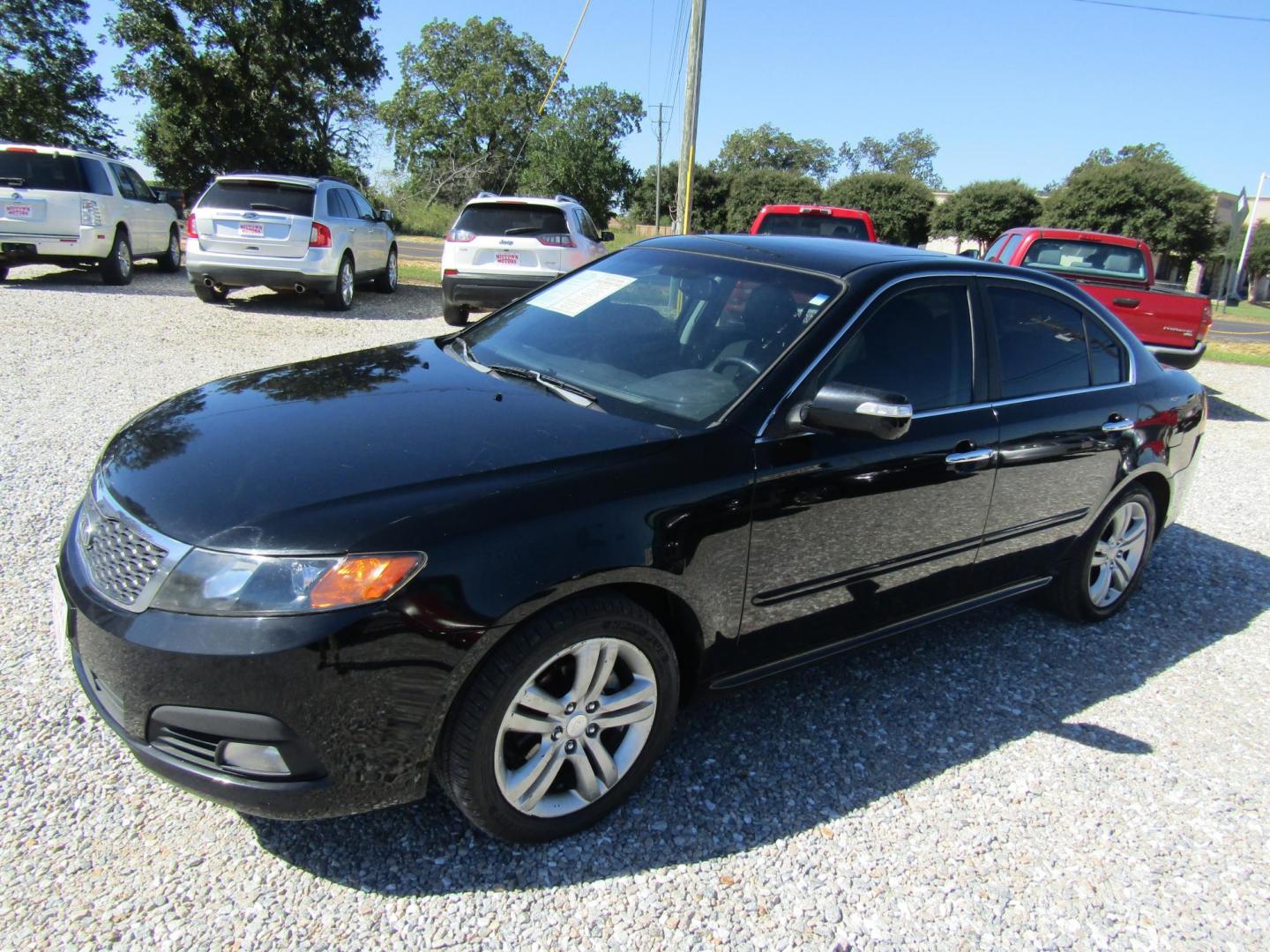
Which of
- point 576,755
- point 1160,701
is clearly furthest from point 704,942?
point 1160,701

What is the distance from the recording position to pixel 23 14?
2731cm

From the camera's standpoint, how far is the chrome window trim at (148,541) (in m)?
2.10

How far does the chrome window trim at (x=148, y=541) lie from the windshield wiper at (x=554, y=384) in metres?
1.25

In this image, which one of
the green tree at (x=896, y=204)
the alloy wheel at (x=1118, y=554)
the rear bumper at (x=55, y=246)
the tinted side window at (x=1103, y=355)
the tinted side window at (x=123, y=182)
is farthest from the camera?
the green tree at (x=896, y=204)

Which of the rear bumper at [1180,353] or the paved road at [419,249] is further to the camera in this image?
the paved road at [419,249]

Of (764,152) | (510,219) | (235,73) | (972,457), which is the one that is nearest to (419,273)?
(510,219)

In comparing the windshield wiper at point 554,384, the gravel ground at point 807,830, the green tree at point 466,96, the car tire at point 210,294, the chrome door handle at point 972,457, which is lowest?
the gravel ground at point 807,830

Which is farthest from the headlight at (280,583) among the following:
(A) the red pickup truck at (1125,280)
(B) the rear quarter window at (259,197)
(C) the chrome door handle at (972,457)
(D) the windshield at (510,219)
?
(B) the rear quarter window at (259,197)

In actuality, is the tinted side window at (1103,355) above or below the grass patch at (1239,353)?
above

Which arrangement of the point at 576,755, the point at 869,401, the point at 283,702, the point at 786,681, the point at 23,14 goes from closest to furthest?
the point at 283,702, the point at 576,755, the point at 869,401, the point at 786,681, the point at 23,14

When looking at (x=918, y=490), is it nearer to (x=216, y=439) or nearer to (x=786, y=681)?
(x=786, y=681)

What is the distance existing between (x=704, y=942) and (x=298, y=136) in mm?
29944

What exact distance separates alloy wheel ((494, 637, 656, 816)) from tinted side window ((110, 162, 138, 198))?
13.6m

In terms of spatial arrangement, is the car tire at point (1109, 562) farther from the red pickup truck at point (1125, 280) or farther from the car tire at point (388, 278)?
the car tire at point (388, 278)
